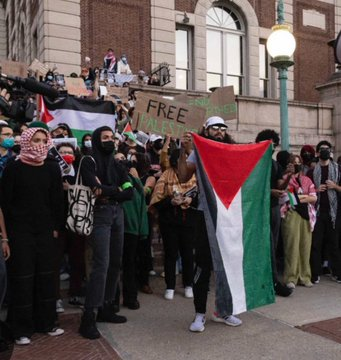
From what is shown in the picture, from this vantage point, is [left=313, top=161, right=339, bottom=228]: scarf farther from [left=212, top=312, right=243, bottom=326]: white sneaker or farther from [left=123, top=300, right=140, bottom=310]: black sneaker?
[left=123, top=300, right=140, bottom=310]: black sneaker

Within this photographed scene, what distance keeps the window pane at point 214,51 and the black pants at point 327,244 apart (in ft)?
46.4

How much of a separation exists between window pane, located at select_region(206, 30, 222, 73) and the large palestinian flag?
15.9 metres

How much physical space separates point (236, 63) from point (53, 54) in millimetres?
8047

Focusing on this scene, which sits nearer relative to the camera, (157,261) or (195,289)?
(195,289)

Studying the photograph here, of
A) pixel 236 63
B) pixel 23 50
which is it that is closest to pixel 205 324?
pixel 236 63

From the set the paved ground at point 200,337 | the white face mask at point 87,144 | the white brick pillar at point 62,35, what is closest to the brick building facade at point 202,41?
the white brick pillar at point 62,35

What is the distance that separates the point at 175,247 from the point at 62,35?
43.1 ft

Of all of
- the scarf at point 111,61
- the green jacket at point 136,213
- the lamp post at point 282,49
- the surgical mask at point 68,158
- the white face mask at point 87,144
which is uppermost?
the scarf at point 111,61

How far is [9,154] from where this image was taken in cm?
530

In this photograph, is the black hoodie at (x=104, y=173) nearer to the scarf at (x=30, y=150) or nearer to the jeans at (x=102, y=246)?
the jeans at (x=102, y=246)

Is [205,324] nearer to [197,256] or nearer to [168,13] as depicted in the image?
[197,256]

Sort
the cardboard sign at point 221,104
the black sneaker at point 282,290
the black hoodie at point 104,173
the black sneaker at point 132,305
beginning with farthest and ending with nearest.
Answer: the cardboard sign at point 221,104 → the black sneaker at point 282,290 → the black sneaker at point 132,305 → the black hoodie at point 104,173

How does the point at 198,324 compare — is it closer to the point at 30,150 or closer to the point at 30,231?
the point at 30,231

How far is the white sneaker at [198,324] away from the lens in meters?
4.66
